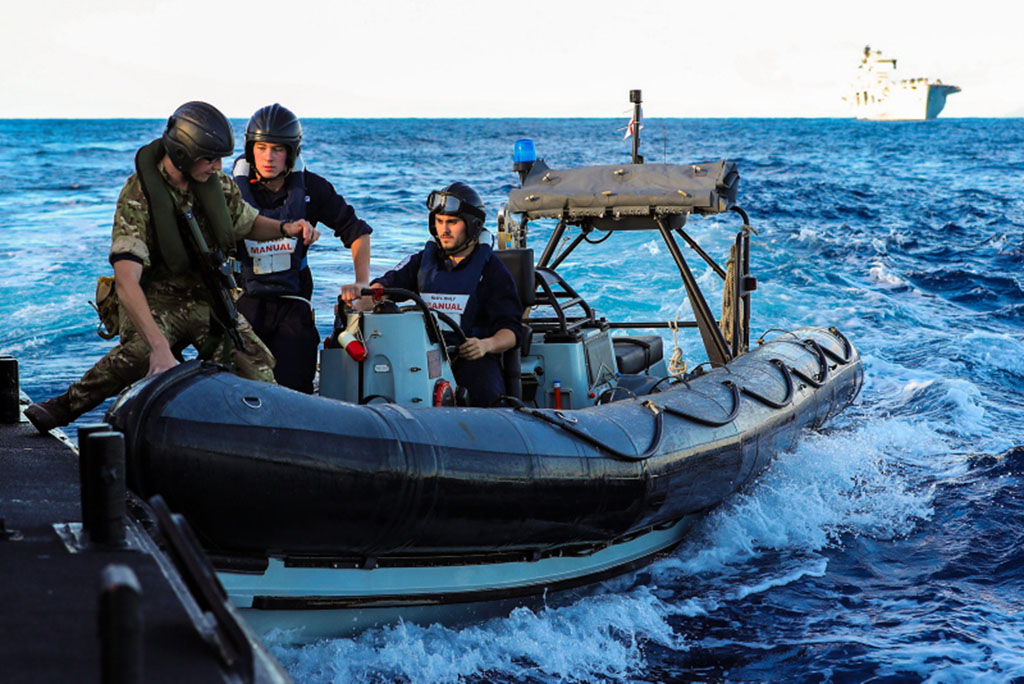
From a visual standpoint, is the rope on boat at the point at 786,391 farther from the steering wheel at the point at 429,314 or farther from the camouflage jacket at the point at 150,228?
the camouflage jacket at the point at 150,228

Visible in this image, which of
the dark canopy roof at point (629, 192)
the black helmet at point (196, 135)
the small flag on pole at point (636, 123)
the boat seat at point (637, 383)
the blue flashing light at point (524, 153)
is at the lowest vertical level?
the boat seat at point (637, 383)

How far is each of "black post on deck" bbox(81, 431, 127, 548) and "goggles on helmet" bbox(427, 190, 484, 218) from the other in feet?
8.39

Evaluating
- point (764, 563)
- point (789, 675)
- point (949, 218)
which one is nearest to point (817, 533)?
point (764, 563)

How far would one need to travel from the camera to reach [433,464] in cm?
419

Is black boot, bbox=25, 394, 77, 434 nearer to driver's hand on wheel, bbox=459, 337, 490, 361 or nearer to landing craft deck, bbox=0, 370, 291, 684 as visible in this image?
landing craft deck, bbox=0, 370, 291, 684

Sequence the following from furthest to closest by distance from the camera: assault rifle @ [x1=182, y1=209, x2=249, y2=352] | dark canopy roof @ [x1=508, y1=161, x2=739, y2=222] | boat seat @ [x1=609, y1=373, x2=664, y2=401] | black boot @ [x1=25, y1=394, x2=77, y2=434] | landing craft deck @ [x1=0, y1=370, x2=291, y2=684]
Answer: dark canopy roof @ [x1=508, y1=161, x2=739, y2=222] < boat seat @ [x1=609, y1=373, x2=664, y2=401] < black boot @ [x1=25, y1=394, x2=77, y2=434] < assault rifle @ [x1=182, y1=209, x2=249, y2=352] < landing craft deck @ [x1=0, y1=370, x2=291, y2=684]

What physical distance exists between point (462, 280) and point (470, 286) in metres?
0.05

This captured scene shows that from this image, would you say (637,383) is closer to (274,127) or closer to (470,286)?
(470,286)

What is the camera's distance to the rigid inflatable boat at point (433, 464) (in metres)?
Answer: 3.82

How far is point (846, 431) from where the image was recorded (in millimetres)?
8461

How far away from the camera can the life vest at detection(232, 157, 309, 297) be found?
5.16 meters

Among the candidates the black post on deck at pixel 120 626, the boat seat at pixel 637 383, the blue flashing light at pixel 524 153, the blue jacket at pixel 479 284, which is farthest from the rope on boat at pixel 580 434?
the blue flashing light at pixel 524 153

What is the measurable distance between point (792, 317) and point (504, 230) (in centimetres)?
711
